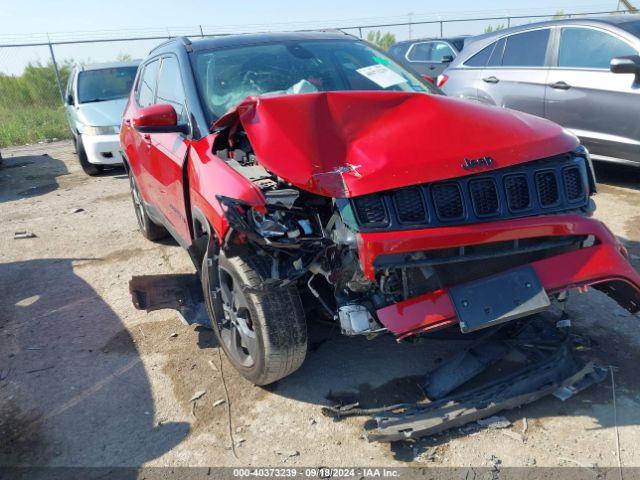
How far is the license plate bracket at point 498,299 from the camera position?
94.3 inches

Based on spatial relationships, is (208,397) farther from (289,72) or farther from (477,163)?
(289,72)

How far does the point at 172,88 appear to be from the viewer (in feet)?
13.1

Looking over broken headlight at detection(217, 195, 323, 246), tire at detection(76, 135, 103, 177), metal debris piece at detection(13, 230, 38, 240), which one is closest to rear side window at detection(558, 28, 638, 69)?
broken headlight at detection(217, 195, 323, 246)

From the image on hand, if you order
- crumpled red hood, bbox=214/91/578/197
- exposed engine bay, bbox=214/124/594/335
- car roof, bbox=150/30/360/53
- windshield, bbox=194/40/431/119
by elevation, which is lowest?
exposed engine bay, bbox=214/124/594/335

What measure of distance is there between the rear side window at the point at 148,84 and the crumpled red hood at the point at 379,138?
181 cm

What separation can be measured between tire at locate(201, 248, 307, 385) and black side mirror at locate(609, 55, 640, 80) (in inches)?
175

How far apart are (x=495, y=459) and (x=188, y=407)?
63.2 inches

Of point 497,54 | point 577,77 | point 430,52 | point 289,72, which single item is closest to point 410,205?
point 289,72

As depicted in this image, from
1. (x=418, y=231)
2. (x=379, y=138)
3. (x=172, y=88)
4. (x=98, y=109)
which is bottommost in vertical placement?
(x=98, y=109)

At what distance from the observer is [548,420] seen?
2719mm

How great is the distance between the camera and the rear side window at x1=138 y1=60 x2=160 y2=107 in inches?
181

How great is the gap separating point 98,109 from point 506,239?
28.6ft

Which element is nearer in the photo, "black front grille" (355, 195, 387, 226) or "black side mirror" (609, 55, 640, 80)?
"black front grille" (355, 195, 387, 226)

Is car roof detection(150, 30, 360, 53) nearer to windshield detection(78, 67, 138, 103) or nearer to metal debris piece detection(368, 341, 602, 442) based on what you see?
metal debris piece detection(368, 341, 602, 442)
